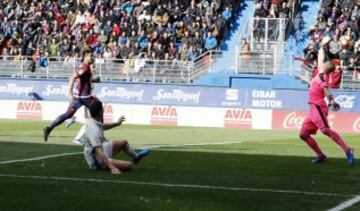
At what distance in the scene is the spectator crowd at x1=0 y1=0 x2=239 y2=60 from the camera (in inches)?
1617

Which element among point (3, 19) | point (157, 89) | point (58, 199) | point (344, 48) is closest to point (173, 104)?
point (157, 89)

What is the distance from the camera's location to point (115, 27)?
143 feet

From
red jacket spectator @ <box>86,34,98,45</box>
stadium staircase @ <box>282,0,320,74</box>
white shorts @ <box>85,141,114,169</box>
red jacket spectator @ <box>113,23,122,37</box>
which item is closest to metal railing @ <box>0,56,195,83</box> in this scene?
red jacket spectator @ <box>86,34,98,45</box>

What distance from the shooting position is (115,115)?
38.0m

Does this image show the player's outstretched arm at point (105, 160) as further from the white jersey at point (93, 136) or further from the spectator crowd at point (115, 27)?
the spectator crowd at point (115, 27)

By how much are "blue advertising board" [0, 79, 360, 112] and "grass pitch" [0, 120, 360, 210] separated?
17.2 meters

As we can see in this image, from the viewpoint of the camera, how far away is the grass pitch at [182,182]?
10.1 metres

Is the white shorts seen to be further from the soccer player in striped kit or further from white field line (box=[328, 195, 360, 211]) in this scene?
the soccer player in striped kit

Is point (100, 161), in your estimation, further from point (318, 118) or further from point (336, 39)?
point (336, 39)

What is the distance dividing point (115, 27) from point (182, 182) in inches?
1258

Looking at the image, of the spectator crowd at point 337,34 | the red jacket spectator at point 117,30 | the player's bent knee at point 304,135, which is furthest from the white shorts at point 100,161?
the red jacket spectator at point 117,30

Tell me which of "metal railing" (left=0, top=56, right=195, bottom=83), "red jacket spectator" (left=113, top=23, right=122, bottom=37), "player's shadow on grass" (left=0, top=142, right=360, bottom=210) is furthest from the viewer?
"red jacket spectator" (left=113, top=23, right=122, bottom=37)

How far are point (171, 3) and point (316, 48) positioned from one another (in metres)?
9.88

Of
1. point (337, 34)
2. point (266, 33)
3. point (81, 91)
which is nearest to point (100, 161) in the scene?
point (81, 91)
